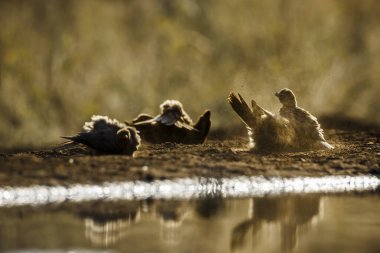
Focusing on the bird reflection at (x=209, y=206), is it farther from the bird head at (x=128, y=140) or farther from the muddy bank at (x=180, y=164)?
the bird head at (x=128, y=140)

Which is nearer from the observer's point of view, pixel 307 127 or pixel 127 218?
pixel 127 218

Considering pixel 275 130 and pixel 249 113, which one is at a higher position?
pixel 249 113

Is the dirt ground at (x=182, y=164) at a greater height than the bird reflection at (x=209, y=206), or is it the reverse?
the dirt ground at (x=182, y=164)

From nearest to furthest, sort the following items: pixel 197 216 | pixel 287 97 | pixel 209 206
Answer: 1. pixel 197 216
2. pixel 209 206
3. pixel 287 97

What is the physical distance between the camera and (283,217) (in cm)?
615

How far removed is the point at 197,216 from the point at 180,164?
167 cm

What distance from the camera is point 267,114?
958 cm

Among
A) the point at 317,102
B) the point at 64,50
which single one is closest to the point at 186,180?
the point at 317,102

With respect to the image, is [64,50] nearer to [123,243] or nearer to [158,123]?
[158,123]

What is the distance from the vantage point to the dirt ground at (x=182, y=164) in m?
7.07

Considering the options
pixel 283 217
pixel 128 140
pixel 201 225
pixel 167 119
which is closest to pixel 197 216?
pixel 201 225

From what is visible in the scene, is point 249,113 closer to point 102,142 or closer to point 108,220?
point 102,142

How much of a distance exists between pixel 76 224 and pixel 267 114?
4.21m

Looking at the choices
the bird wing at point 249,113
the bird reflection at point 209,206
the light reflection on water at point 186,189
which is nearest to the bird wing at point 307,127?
the bird wing at point 249,113
